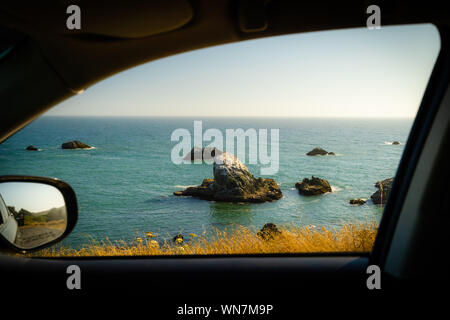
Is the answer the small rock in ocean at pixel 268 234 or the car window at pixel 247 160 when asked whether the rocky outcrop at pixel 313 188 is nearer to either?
the car window at pixel 247 160

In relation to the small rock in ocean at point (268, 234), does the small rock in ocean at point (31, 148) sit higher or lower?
higher

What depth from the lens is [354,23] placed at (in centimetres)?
116

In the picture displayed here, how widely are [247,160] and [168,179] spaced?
25333mm

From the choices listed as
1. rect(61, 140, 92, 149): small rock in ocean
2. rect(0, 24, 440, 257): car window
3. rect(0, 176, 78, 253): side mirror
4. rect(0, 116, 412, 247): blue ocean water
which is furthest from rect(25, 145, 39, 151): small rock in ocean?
rect(0, 176, 78, 253): side mirror

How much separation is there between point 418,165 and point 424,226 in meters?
0.24

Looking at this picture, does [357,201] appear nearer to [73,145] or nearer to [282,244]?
[282,244]

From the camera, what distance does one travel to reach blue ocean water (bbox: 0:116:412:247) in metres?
42.8

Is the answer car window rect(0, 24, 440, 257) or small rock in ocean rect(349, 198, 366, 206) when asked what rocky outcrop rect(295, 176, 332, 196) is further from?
small rock in ocean rect(349, 198, 366, 206)

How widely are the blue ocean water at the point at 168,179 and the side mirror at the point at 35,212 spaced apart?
18.0m

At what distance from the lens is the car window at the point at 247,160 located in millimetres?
4570

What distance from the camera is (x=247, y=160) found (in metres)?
84.2

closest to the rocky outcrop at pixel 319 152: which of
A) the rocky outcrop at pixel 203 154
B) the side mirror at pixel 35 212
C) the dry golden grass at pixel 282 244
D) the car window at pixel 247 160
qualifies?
the car window at pixel 247 160

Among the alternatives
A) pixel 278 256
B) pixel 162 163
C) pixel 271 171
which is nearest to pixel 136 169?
pixel 162 163

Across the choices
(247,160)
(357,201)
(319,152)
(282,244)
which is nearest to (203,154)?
(247,160)
